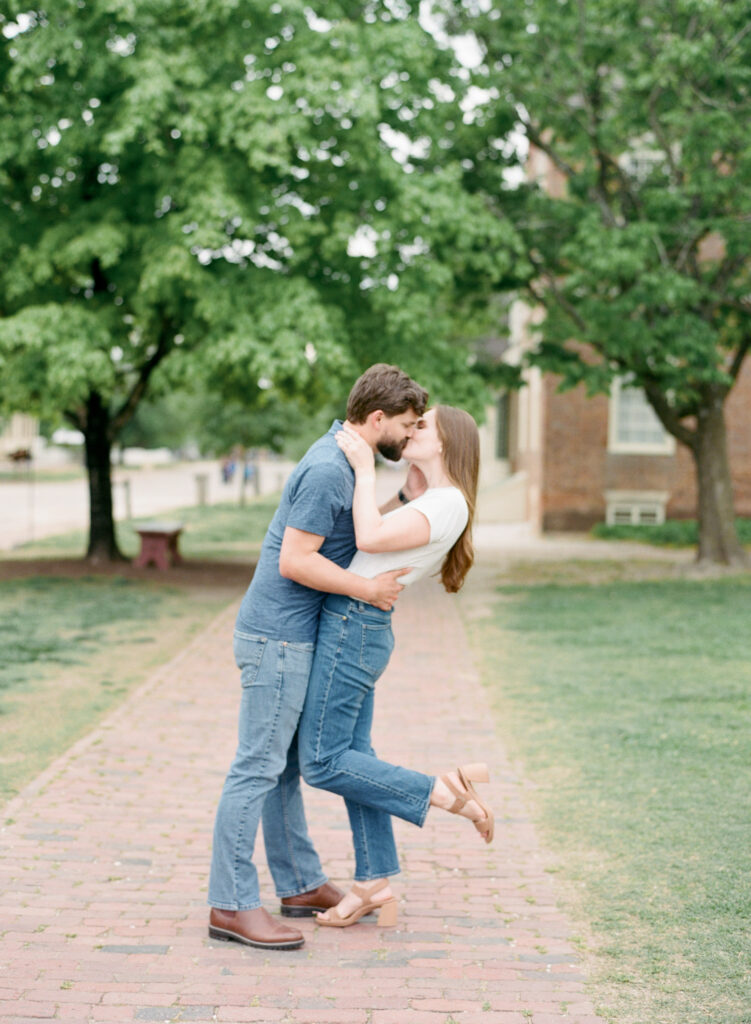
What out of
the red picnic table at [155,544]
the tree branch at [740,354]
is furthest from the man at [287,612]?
the tree branch at [740,354]

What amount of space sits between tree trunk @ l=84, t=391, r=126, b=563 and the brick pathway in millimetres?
10492

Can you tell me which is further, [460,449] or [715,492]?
[715,492]

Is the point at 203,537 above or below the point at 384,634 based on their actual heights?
below

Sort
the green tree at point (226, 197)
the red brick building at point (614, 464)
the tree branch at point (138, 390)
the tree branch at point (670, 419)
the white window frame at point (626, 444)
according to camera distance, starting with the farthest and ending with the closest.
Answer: the white window frame at point (626, 444) → the red brick building at point (614, 464) → the tree branch at point (670, 419) → the tree branch at point (138, 390) → the green tree at point (226, 197)

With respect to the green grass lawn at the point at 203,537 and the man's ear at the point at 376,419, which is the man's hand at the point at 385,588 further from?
the green grass lawn at the point at 203,537

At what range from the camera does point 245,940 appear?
158 inches

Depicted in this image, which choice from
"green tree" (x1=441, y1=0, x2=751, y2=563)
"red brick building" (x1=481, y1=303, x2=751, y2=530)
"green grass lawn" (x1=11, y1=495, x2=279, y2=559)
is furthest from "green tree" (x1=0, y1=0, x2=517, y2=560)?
"red brick building" (x1=481, y1=303, x2=751, y2=530)

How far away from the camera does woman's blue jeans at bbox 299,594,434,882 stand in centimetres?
401

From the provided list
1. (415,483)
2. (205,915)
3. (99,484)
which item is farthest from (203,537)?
(415,483)

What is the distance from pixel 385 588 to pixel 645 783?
2.83 meters

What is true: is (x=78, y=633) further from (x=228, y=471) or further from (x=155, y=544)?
(x=228, y=471)

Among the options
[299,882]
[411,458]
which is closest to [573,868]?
[299,882]

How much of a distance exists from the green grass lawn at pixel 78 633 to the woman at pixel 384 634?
243 cm

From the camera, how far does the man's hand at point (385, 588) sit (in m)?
3.93
